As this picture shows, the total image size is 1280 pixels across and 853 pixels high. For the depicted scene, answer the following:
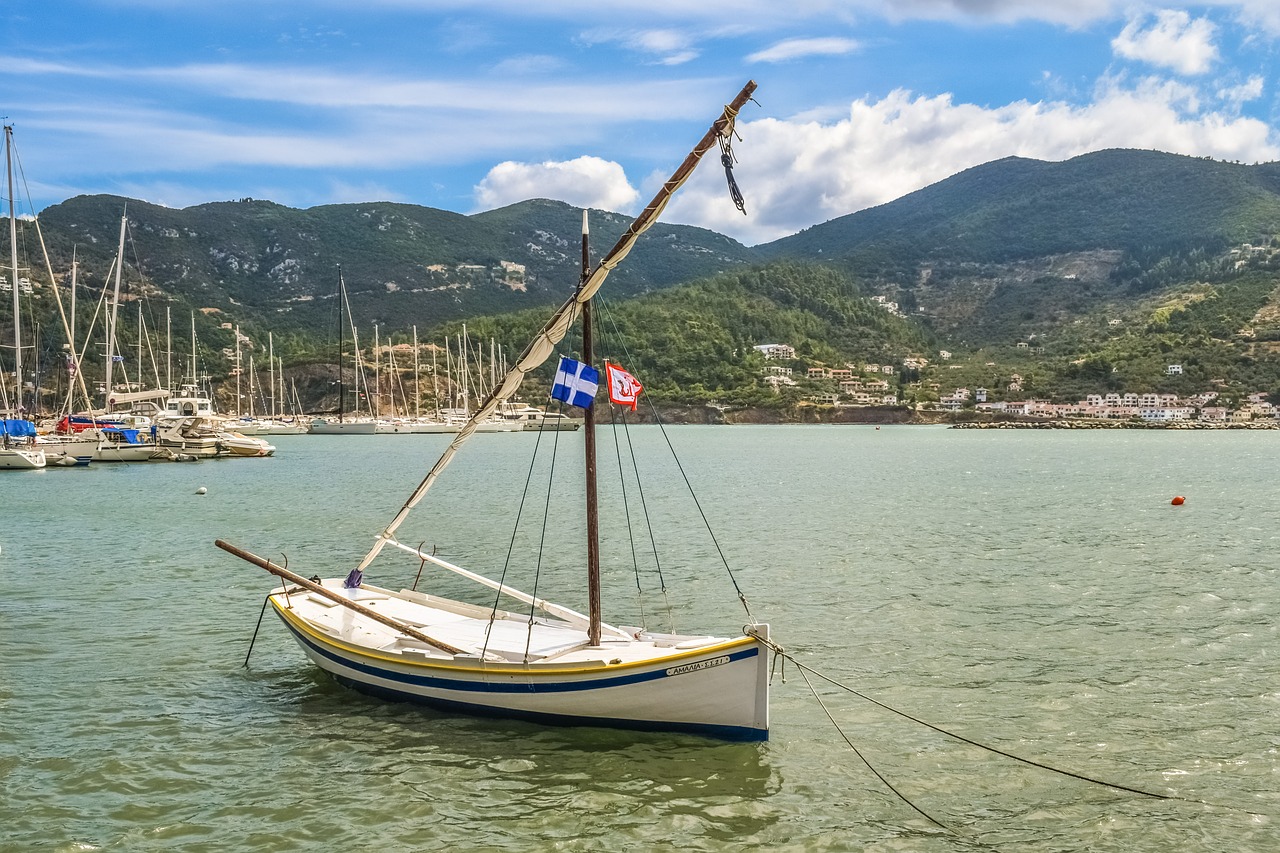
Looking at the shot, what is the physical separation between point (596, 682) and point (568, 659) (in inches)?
32.2

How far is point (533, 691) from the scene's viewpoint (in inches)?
483

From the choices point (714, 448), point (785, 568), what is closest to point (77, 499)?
point (785, 568)

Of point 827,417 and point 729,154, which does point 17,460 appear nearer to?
point 729,154

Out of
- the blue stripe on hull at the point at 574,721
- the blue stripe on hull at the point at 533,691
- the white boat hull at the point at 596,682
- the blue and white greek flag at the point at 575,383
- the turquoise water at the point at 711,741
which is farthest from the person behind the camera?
the blue and white greek flag at the point at 575,383

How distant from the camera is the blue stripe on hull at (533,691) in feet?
38.7

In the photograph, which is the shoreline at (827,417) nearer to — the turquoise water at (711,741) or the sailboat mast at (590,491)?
the turquoise water at (711,741)

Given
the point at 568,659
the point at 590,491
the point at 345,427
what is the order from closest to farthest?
the point at 568,659
the point at 590,491
the point at 345,427

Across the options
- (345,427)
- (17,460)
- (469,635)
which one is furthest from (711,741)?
(345,427)

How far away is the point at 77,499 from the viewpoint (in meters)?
42.2

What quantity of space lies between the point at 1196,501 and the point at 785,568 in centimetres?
2735

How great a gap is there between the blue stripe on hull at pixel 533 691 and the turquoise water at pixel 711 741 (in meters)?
0.21

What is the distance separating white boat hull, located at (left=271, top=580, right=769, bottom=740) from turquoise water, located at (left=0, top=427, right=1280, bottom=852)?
0.34 meters

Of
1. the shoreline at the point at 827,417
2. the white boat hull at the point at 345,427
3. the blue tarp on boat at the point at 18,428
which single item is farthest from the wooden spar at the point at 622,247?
the shoreline at the point at 827,417

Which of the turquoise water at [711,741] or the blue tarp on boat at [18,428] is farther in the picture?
the blue tarp on boat at [18,428]
